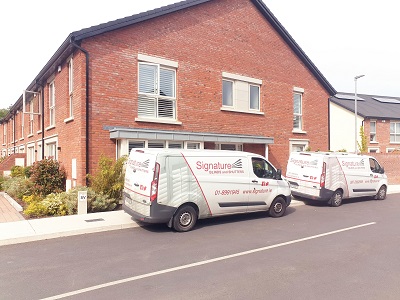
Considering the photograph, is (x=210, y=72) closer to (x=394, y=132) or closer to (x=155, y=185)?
(x=155, y=185)

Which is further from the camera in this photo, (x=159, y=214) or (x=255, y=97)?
(x=255, y=97)

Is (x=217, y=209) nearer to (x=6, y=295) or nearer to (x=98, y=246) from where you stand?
(x=98, y=246)

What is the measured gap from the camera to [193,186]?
744cm

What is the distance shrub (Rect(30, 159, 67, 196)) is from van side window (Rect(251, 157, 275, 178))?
7.56m

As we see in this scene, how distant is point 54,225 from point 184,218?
10.9ft

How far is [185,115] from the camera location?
12.5m

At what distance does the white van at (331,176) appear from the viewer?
10.9 m

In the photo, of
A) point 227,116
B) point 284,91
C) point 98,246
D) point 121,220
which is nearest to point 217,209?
point 121,220

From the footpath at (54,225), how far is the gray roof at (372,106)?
2838cm

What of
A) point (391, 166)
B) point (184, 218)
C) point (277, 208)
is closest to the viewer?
point (184, 218)

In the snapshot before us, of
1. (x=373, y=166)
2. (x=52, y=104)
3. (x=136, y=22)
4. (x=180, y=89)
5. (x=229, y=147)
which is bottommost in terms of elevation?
(x=373, y=166)

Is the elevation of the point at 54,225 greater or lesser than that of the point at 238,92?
lesser
